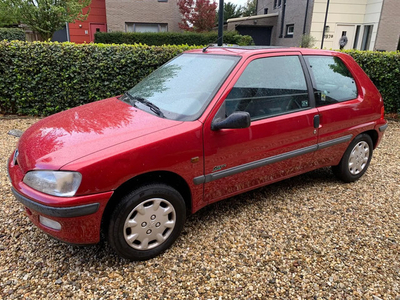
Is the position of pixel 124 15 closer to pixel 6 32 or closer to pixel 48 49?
pixel 6 32

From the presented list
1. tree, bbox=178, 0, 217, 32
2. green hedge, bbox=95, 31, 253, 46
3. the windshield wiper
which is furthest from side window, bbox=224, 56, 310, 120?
tree, bbox=178, 0, 217, 32

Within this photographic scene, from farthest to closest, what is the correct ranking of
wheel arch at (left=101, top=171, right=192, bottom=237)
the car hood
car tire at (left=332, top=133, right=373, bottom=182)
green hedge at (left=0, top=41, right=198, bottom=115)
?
green hedge at (left=0, top=41, right=198, bottom=115) → car tire at (left=332, top=133, right=373, bottom=182) → wheel arch at (left=101, top=171, right=192, bottom=237) → the car hood

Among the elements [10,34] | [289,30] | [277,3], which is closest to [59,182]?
[10,34]

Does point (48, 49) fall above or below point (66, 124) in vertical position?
above

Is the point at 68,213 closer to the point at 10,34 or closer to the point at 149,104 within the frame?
the point at 149,104

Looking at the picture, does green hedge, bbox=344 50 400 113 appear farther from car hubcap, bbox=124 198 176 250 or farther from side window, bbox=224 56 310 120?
car hubcap, bbox=124 198 176 250

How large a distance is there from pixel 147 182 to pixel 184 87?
1.07 m

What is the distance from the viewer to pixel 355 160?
13.3 feet

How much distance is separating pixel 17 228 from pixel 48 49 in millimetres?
4372

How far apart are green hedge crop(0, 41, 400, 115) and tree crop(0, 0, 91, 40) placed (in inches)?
245

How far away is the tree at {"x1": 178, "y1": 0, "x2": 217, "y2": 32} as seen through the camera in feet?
61.5

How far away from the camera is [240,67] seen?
2928 mm

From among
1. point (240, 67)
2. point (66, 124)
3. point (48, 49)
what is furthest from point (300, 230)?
point (48, 49)

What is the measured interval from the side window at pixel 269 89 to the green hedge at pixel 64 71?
375 cm
